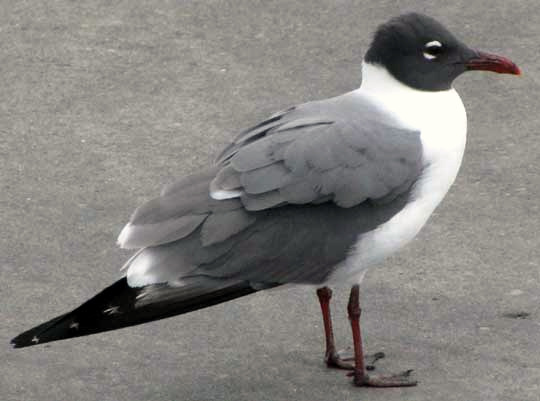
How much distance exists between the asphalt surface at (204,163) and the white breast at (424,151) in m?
0.57

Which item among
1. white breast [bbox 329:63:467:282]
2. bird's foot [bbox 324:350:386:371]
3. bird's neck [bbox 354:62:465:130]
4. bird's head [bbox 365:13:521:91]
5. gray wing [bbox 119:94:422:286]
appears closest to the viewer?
gray wing [bbox 119:94:422:286]

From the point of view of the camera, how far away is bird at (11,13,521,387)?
5105 millimetres

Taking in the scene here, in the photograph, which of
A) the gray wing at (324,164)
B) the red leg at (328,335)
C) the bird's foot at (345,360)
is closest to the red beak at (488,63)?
the gray wing at (324,164)

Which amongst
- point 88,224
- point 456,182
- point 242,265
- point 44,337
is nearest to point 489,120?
point 456,182

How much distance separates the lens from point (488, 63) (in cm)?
570

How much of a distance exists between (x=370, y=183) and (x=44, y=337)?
1267 millimetres

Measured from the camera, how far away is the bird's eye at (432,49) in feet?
18.1

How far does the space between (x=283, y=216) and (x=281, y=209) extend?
26mm

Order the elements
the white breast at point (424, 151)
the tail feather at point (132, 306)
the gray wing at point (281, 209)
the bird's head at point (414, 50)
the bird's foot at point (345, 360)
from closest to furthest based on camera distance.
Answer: the tail feather at point (132, 306) → the gray wing at point (281, 209) → the white breast at point (424, 151) → the bird's head at point (414, 50) → the bird's foot at point (345, 360)

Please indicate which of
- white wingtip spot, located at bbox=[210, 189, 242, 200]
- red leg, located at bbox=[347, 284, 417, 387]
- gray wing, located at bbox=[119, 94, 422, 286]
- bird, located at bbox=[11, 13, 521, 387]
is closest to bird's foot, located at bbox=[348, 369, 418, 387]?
red leg, located at bbox=[347, 284, 417, 387]

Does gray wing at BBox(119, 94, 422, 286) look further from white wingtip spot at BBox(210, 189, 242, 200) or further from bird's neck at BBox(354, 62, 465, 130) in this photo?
bird's neck at BBox(354, 62, 465, 130)

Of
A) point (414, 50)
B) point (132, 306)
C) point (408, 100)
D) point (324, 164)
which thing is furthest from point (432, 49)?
point (132, 306)

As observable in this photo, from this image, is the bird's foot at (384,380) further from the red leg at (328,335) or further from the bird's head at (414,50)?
the bird's head at (414,50)

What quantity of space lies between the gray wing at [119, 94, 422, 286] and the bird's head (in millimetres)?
335
